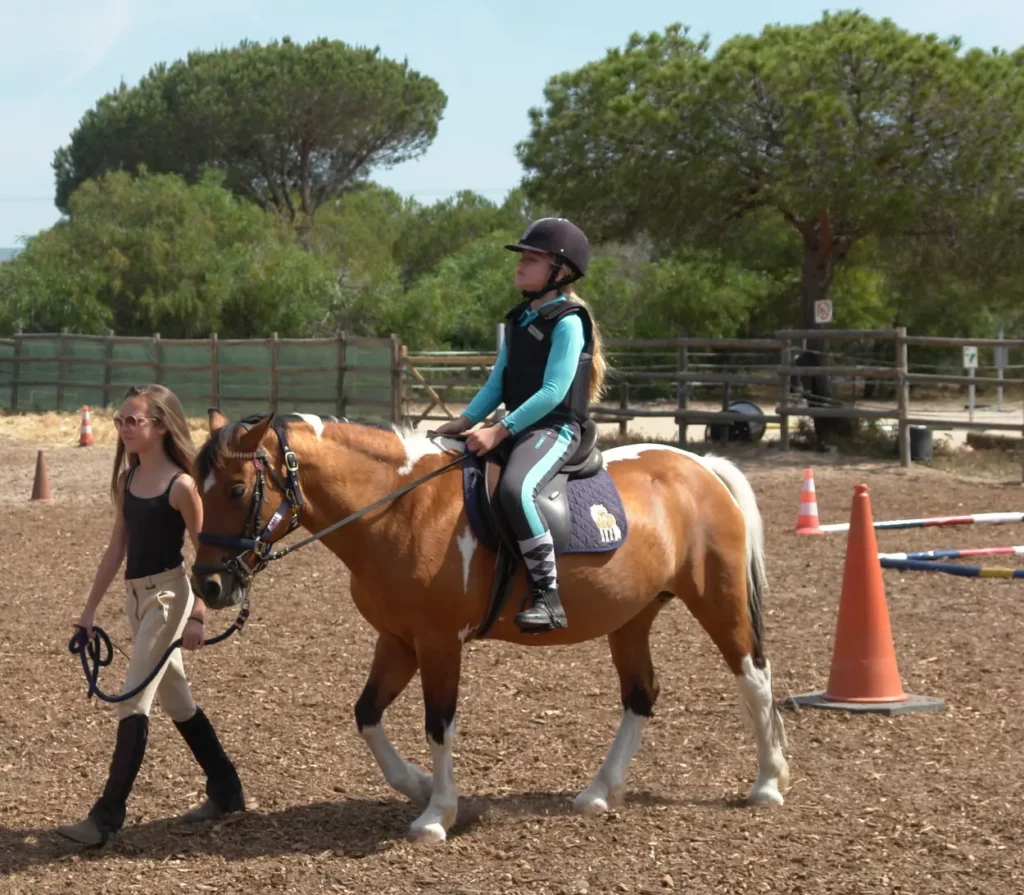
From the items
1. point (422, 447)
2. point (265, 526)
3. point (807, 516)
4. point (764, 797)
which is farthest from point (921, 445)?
point (265, 526)

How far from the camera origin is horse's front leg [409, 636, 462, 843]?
4.84m

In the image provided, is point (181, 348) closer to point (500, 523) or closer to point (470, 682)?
point (470, 682)

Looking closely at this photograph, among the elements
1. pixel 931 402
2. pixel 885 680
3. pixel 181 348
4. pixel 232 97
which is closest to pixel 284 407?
pixel 181 348

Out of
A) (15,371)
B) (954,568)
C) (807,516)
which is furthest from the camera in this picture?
(15,371)

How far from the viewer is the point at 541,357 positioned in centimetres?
504

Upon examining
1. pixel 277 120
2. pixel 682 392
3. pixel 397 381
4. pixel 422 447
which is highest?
pixel 277 120

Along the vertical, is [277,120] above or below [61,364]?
above

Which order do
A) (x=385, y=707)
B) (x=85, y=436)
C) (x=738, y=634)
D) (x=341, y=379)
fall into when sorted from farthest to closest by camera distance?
(x=341, y=379)
(x=85, y=436)
(x=738, y=634)
(x=385, y=707)

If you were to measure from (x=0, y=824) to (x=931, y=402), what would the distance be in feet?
107

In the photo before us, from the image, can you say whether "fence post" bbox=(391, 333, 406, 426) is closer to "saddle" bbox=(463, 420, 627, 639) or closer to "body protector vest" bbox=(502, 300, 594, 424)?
"saddle" bbox=(463, 420, 627, 639)

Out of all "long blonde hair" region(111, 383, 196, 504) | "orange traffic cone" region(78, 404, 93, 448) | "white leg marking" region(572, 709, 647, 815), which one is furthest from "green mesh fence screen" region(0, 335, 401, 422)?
"long blonde hair" region(111, 383, 196, 504)

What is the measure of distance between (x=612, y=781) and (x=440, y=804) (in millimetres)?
709

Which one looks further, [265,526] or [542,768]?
[542,768]

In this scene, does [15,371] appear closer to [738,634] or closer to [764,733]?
[738,634]
